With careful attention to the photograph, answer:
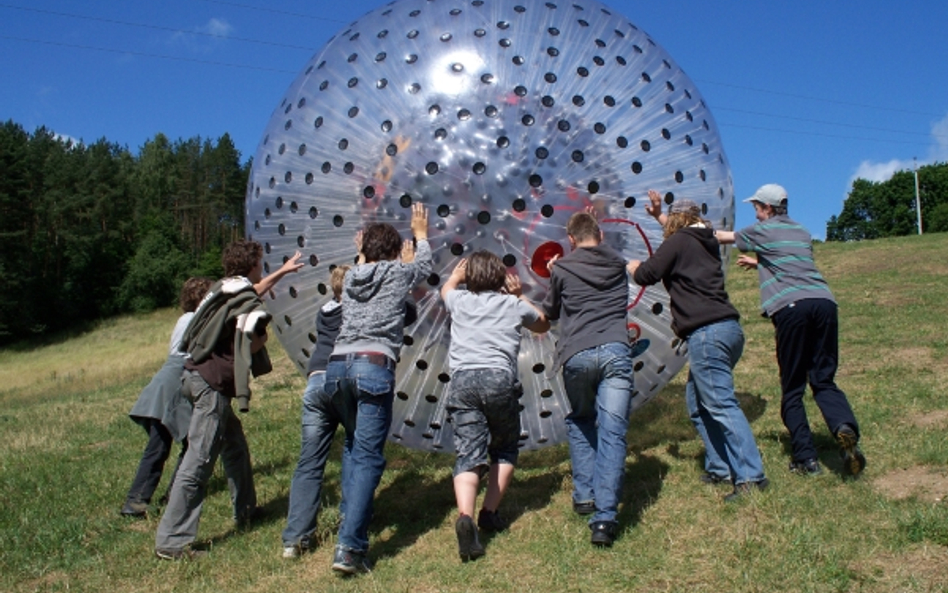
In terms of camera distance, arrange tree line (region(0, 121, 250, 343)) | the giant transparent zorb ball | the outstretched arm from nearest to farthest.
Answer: the giant transparent zorb ball, the outstretched arm, tree line (region(0, 121, 250, 343))

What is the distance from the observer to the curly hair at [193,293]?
214 inches

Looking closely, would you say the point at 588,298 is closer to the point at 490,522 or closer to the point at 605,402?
the point at 605,402

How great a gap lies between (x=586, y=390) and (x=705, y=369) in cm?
75

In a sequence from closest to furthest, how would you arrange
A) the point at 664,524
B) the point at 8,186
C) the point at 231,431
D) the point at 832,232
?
the point at 664,524 → the point at 231,431 → the point at 8,186 → the point at 832,232

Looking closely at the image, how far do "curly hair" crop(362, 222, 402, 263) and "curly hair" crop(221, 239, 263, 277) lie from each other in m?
0.92

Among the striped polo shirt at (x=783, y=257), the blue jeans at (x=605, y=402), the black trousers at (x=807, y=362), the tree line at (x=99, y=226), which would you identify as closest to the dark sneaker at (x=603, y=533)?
the blue jeans at (x=605, y=402)

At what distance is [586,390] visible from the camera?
428 centimetres

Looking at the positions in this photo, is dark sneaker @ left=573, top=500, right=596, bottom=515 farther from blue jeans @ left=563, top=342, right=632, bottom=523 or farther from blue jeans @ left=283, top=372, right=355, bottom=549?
blue jeans @ left=283, top=372, right=355, bottom=549

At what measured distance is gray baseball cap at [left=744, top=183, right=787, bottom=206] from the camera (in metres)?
4.94

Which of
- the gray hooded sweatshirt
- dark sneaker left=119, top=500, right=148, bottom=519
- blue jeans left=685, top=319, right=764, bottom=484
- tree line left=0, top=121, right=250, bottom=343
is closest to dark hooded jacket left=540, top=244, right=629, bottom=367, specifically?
blue jeans left=685, top=319, right=764, bottom=484

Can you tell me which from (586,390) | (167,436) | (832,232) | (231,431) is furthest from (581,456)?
(832,232)

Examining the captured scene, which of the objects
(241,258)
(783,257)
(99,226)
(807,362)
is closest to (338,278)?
(241,258)

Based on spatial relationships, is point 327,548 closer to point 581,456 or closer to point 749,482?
point 581,456

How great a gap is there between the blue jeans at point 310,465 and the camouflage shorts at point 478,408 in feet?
1.90
